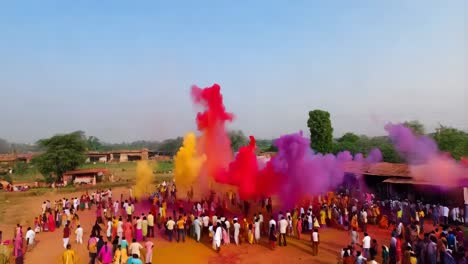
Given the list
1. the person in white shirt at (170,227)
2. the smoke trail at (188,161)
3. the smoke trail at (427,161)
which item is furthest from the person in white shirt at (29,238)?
the smoke trail at (427,161)

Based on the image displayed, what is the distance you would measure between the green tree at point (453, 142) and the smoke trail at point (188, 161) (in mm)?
22108

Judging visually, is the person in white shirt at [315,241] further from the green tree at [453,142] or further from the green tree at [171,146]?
the green tree at [171,146]

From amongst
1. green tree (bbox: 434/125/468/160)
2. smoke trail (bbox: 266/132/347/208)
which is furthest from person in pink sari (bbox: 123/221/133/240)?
green tree (bbox: 434/125/468/160)

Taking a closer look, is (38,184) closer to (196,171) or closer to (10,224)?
(10,224)

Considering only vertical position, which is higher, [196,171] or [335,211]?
[196,171]

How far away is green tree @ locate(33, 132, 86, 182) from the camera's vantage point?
159 ft

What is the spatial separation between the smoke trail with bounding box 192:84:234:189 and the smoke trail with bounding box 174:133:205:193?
523 mm

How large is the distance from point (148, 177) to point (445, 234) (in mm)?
22290

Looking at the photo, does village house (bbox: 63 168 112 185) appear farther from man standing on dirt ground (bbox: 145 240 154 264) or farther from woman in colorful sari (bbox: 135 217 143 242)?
man standing on dirt ground (bbox: 145 240 154 264)

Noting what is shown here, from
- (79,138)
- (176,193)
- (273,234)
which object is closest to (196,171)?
(176,193)

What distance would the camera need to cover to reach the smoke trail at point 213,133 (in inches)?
992

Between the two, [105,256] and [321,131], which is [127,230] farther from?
[321,131]

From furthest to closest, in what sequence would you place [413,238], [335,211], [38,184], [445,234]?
1. [38,184]
2. [335,211]
3. [413,238]
4. [445,234]

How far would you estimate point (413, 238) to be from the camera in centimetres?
1438
